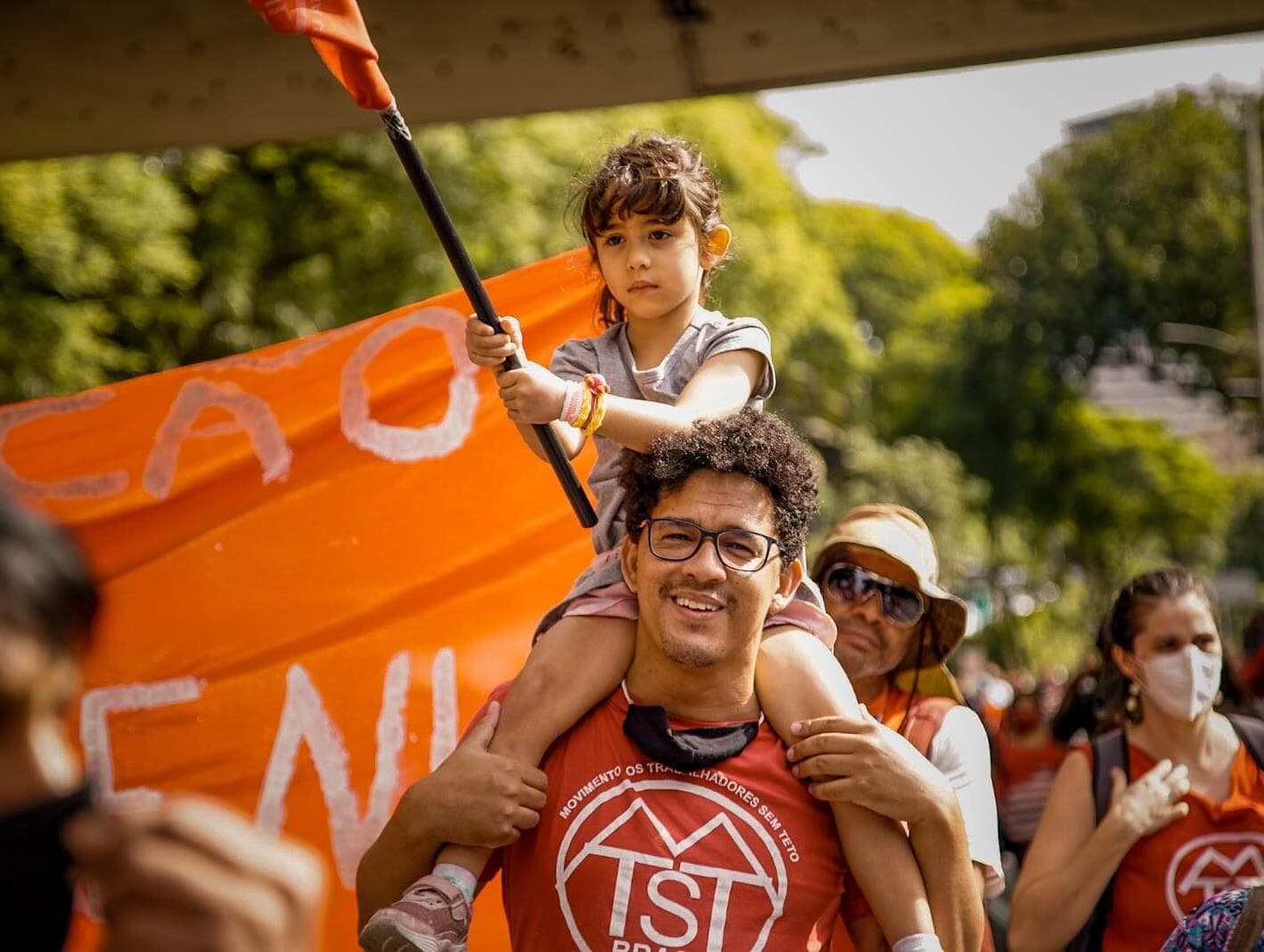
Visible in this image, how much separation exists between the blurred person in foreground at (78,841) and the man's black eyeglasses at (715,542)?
194cm

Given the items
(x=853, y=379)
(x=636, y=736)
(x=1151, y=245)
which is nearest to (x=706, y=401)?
(x=636, y=736)

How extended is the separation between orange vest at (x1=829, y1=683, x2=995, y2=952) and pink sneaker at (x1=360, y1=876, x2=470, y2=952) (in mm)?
829

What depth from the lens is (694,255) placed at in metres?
3.70

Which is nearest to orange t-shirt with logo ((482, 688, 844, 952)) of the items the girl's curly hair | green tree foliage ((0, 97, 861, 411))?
the girl's curly hair

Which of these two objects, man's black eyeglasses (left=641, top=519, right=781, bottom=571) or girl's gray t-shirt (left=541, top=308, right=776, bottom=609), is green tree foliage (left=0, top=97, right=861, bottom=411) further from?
man's black eyeglasses (left=641, top=519, right=781, bottom=571)

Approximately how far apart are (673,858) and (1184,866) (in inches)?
69.9

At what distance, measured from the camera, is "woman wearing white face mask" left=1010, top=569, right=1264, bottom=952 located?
434 cm

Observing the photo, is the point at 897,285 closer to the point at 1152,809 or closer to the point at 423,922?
the point at 1152,809

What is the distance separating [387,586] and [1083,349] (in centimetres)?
2442

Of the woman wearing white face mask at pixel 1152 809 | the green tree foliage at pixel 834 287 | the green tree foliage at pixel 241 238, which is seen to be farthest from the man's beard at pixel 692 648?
the green tree foliage at pixel 241 238

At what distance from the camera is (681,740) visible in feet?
11.1

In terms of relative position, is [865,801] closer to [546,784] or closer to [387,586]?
[546,784]

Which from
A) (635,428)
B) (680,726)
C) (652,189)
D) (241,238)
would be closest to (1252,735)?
(680,726)

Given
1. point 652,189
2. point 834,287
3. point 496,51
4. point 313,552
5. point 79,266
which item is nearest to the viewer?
point 652,189
